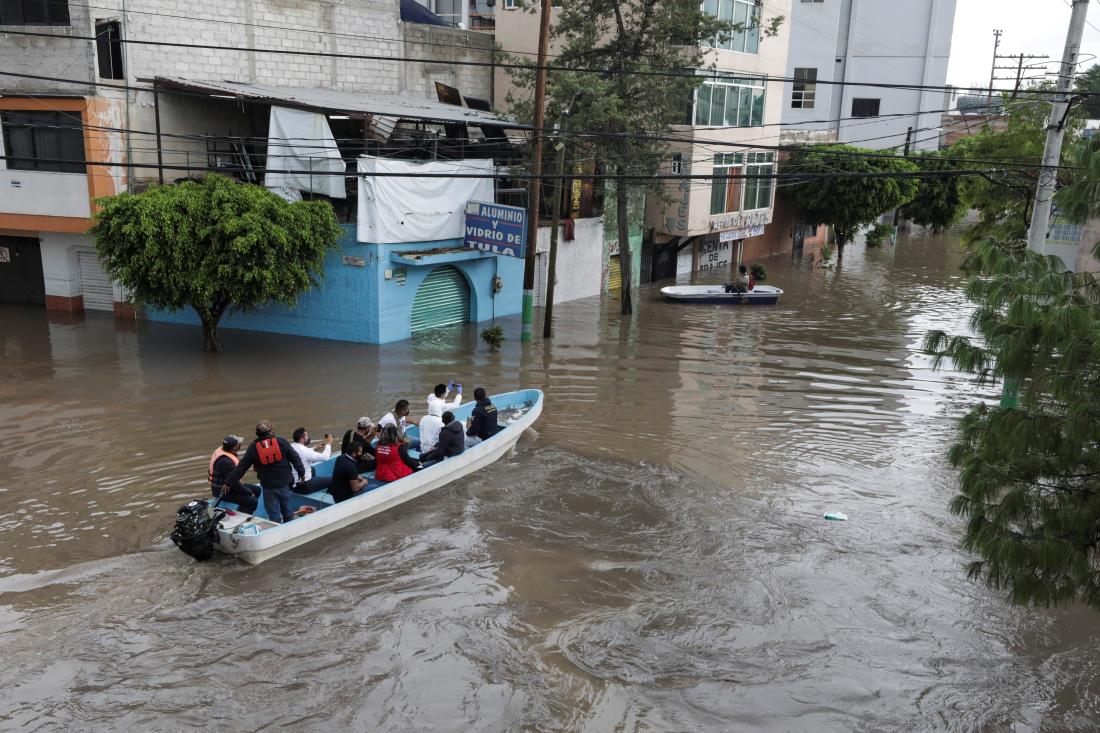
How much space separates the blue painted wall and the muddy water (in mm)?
2990

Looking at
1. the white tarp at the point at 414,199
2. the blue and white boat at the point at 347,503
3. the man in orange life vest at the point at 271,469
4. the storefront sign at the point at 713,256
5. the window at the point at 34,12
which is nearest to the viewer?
the blue and white boat at the point at 347,503

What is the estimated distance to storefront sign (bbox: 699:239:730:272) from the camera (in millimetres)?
39625

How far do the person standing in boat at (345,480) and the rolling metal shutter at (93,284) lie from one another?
50.6 feet

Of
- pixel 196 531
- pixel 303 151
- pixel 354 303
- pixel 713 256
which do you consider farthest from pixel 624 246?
pixel 196 531

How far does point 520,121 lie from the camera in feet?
84.3

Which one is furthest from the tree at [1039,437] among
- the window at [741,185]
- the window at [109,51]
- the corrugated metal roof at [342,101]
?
the window at [741,185]

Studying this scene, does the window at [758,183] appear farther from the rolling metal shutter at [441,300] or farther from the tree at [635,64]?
the rolling metal shutter at [441,300]

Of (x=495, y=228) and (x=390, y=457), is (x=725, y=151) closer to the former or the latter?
(x=495, y=228)

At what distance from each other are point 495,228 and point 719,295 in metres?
10.9

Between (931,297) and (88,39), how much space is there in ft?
96.6

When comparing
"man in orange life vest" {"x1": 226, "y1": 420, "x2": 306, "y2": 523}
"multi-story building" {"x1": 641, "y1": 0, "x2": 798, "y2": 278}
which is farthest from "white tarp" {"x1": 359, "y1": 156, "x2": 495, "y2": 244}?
"man in orange life vest" {"x1": 226, "y1": 420, "x2": 306, "y2": 523}

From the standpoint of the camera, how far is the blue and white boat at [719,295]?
31.3m

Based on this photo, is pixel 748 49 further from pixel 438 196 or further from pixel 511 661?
pixel 511 661

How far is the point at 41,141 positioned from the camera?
21.7 meters
